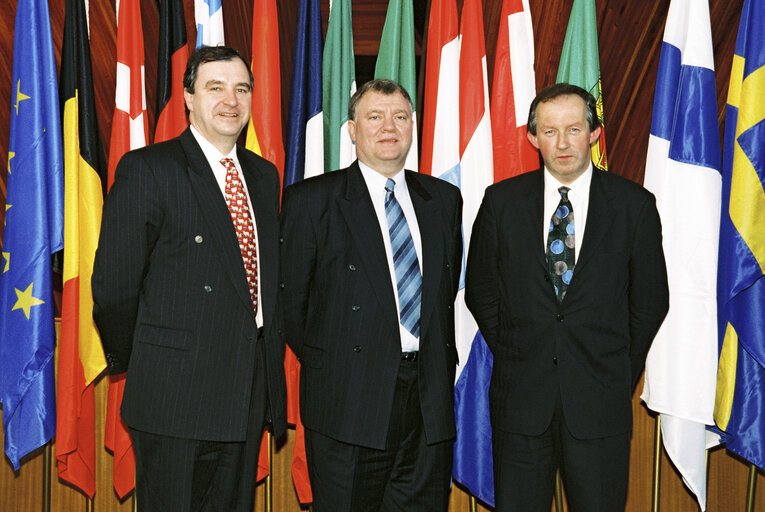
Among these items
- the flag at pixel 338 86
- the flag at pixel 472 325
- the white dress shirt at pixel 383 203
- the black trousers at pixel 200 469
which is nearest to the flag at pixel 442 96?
the flag at pixel 472 325

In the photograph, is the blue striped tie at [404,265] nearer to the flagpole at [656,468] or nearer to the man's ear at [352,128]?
the man's ear at [352,128]

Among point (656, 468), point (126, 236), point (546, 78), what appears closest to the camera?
point (126, 236)

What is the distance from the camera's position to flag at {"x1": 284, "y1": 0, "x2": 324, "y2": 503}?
288cm

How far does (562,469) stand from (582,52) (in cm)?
180

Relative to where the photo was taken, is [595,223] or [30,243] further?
[30,243]

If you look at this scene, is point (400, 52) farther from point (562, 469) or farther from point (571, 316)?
point (562, 469)

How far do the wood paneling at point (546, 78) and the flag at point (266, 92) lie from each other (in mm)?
331

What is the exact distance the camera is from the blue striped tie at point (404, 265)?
220 centimetres

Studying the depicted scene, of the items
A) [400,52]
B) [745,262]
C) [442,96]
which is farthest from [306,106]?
[745,262]

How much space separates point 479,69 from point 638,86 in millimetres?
908

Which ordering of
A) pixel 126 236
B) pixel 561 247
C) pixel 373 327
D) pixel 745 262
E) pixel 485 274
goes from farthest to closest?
pixel 745 262
pixel 485 274
pixel 561 247
pixel 373 327
pixel 126 236

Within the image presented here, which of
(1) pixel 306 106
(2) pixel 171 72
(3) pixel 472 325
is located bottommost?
(3) pixel 472 325

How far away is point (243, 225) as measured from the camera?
2.04 metres

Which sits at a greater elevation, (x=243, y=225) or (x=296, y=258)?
(x=243, y=225)
